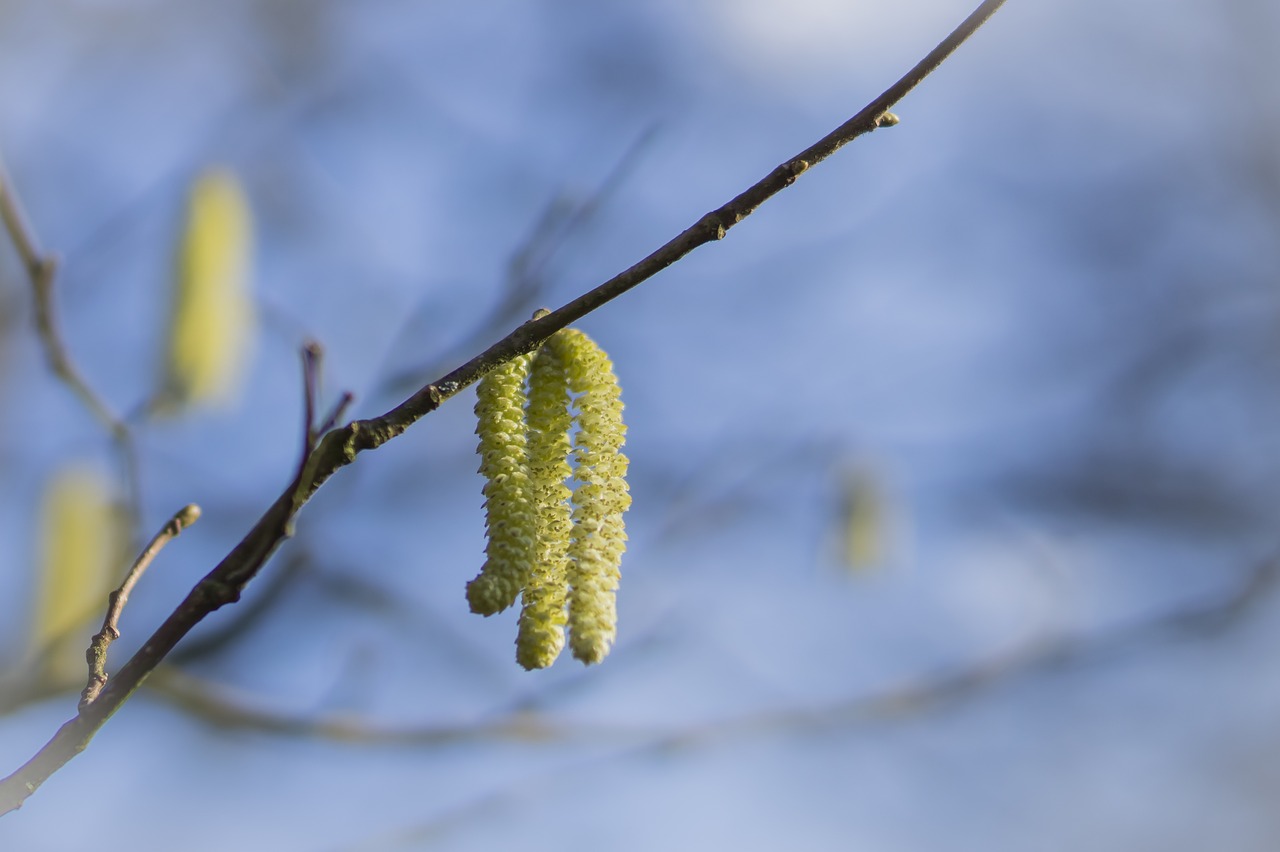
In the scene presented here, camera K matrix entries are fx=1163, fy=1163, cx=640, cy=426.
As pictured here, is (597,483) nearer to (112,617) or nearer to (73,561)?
(112,617)

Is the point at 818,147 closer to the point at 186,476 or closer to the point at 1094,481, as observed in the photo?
the point at 186,476

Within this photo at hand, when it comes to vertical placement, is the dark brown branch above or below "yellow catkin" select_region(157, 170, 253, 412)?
below

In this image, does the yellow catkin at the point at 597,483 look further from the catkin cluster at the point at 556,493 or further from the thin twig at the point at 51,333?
the thin twig at the point at 51,333

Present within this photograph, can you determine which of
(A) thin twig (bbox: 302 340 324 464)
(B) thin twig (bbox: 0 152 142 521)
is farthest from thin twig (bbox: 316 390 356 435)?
(B) thin twig (bbox: 0 152 142 521)

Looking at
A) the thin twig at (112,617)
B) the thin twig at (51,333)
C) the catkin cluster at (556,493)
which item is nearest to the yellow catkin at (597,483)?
the catkin cluster at (556,493)

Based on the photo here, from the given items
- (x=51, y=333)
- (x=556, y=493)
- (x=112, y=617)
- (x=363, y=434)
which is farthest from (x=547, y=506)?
(x=51, y=333)

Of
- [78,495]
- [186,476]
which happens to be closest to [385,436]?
[78,495]

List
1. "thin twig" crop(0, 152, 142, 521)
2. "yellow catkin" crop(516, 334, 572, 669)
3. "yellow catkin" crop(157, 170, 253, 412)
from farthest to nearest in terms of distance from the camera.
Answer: "yellow catkin" crop(157, 170, 253, 412), "thin twig" crop(0, 152, 142, 521), "yellow catkin" crop(516, 334, 572, 669)

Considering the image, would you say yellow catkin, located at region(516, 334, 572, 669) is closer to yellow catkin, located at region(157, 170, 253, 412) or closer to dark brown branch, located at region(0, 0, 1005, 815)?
dark brown branch, located at region(0, 0, 1005, 815)
